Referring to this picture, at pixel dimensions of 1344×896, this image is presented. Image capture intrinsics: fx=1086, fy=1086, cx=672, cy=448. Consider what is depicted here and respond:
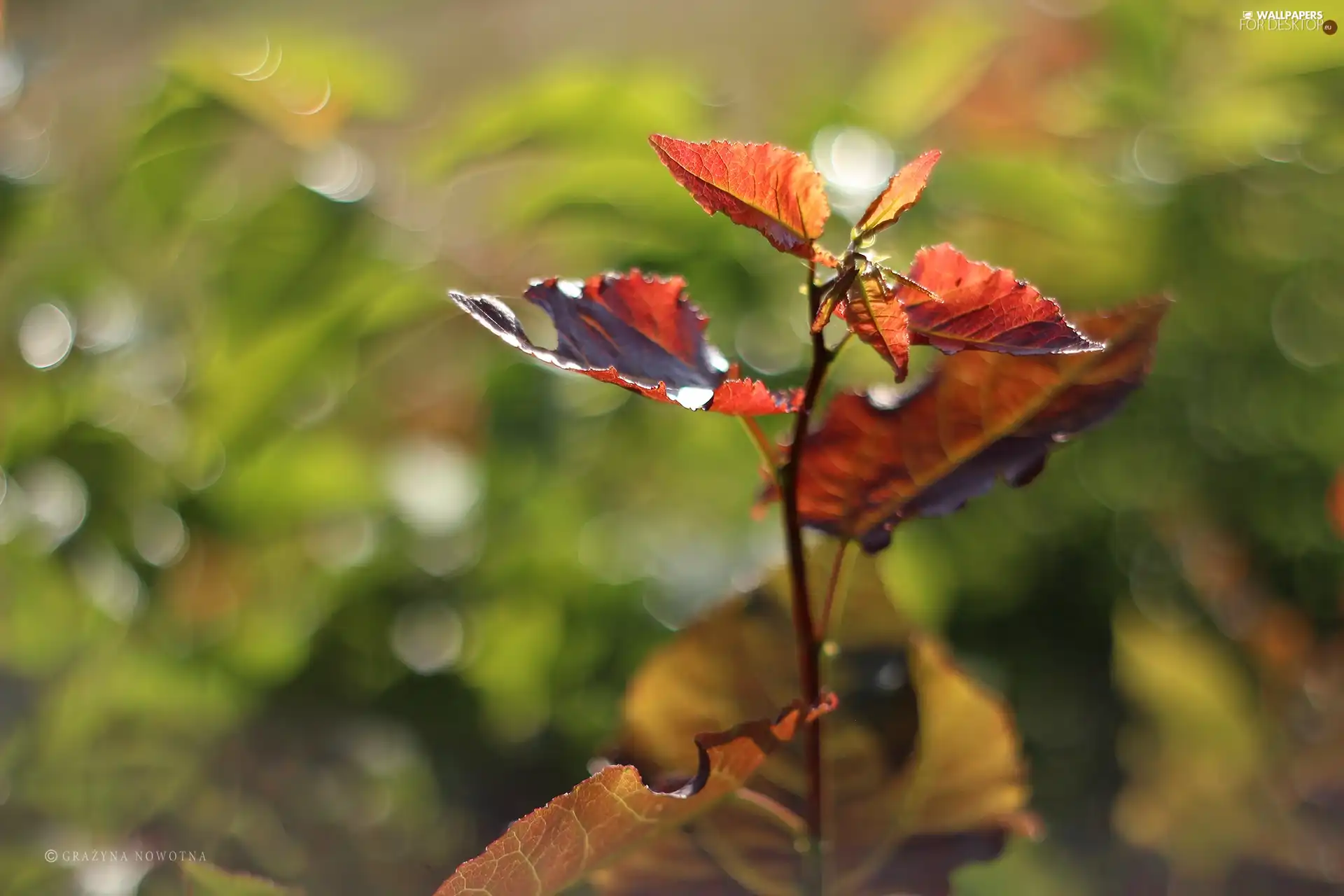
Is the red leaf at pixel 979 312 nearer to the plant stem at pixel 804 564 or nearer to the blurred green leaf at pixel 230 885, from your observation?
the plant stem at pixel 804 564

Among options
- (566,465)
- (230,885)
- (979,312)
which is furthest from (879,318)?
(566,465)

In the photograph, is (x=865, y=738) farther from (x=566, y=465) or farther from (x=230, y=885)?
(x=566, y=465)

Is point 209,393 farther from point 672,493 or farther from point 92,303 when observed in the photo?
point 672,493

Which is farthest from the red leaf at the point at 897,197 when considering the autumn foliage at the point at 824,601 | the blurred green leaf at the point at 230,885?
the blurred green leaf at the point at 230,885

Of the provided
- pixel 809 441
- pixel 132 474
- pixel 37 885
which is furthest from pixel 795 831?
pixel 132 474

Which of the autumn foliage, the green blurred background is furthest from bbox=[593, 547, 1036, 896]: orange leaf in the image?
the green blurred background
